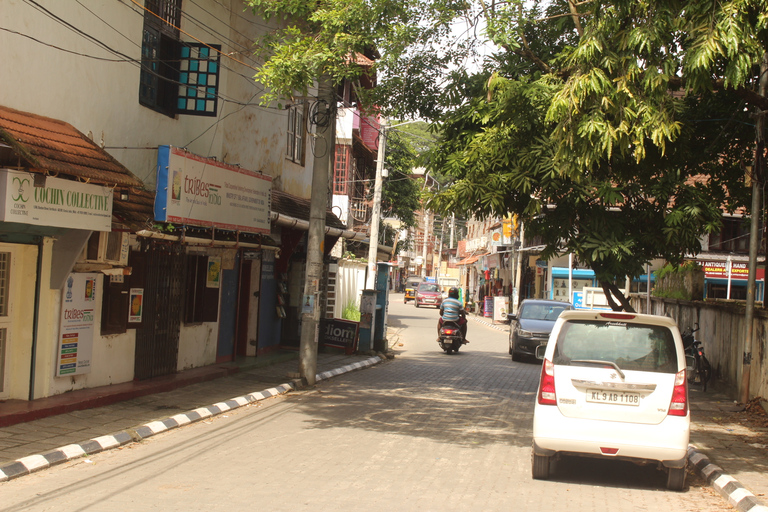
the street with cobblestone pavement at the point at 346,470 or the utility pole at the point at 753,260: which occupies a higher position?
the utility pole at the point at 753,260

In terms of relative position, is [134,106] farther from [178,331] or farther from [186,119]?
[178,331]

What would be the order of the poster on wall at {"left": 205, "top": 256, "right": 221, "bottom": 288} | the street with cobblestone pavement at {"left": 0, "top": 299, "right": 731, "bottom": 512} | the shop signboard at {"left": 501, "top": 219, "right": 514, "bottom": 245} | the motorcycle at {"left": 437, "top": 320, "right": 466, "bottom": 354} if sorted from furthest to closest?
the shop signboard at {"left": 501, "top": 219, "right": 514, "bottom": 245}, the motorcycle at {"left": 437, "top": 320, "right": 466, "bottom": 354}, the poster on wall at {"left": 205, "top": 256, "right": 221, "bottom": 288}, the street with cobblestone pavement at {"left": 0, "top": 299, "right": 731, "bottom": 512}

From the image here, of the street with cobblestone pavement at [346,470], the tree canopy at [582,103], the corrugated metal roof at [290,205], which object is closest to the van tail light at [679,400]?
the street with cobblestone pavement at [346,470]

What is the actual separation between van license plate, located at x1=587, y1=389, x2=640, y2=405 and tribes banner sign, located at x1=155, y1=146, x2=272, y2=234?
7.19 metres

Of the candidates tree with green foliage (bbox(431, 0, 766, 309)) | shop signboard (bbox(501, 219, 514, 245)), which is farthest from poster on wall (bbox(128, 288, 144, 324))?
shop signboard (bbox(501, 219, 514, 245))

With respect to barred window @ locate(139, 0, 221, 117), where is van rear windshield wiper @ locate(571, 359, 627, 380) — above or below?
below

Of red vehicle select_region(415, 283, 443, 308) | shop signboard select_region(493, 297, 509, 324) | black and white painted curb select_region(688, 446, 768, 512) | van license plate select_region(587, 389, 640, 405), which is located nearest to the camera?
black and white painted curb select_region(688, 446, 768, 512)

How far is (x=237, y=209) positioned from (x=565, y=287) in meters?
27.8

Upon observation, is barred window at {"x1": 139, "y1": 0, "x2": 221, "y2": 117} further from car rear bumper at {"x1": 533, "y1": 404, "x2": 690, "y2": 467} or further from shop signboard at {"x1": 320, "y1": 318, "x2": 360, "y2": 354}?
car rear bumper at {"x1": 533, "y1": 404, "x2": 690, "y2": 467}

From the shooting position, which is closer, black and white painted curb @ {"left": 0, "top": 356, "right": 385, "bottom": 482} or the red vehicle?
black and white painted curb @ {"left": 0, "top": 356, "right": 385, "bottom": 482}

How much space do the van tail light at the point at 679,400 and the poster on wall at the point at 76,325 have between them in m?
7.82

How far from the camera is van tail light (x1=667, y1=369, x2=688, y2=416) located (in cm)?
708

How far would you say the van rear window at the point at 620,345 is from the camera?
7328mm

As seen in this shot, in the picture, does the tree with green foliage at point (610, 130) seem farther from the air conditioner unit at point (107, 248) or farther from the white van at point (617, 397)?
the air conditioner unit at point (107, 248)
